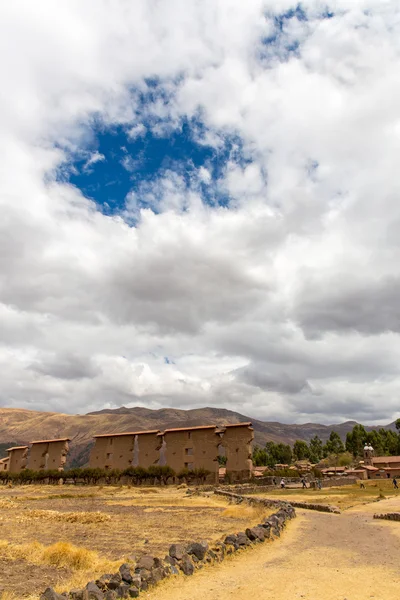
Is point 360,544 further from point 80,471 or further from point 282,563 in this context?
point 80,471

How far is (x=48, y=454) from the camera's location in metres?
80.3

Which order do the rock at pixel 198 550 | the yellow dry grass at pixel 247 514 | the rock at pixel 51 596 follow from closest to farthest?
the rock at pixel 51 596 < the rock at pixel 198 550 < the yellow dry grass at pixel 247 514

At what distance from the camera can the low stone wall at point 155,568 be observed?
31.8 feet

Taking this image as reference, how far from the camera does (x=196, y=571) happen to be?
12633mm

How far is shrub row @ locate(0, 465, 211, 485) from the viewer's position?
64375 millimetres

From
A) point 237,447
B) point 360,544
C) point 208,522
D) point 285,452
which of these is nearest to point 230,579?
point 360,544

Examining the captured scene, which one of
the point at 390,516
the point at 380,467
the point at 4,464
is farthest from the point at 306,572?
the point at 4,464

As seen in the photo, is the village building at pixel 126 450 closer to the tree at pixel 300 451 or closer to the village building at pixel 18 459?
the village building at pixel 18 459

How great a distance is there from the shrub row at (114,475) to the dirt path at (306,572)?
160 feet

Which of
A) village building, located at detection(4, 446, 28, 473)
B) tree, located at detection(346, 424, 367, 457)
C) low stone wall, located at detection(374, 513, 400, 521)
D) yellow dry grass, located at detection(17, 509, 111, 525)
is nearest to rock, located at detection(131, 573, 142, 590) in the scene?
yellow dry grass, located at detection(17, 509, 111, 525)

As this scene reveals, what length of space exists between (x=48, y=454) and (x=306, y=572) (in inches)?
3112

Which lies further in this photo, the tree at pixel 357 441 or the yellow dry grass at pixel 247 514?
the tree at pixel 357 441

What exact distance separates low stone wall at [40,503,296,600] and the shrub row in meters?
51.0

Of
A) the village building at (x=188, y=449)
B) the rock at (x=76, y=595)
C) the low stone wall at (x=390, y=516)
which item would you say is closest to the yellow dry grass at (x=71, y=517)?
the rock at (x=76, y=595)
